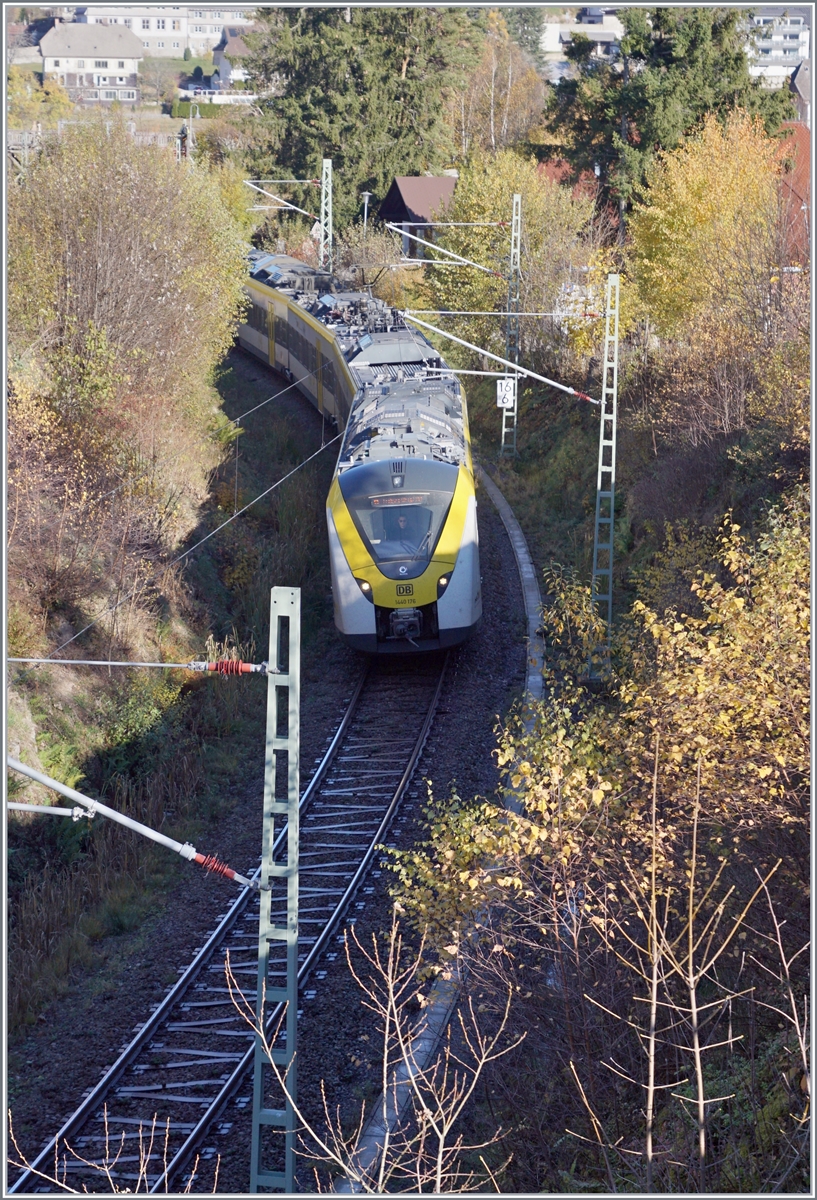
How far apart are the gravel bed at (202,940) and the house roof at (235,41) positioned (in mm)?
48444

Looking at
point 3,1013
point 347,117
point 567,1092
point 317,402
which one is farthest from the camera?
point 347,117

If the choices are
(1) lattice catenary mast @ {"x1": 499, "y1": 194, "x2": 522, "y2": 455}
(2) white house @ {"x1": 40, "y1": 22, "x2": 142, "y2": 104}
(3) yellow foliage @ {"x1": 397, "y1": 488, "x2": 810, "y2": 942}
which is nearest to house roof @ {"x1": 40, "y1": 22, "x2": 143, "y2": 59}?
(2) white house @ {"x1": 40, "y1": 22, "x2": 142, "y2": 104}

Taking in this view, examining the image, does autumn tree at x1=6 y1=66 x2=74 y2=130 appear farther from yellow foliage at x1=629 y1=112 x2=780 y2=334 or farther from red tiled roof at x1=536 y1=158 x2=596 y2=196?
yellow foliage at x1=629 y1=112 x2=780 y2=334

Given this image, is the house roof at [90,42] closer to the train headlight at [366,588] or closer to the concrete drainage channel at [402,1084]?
the train headlight at [366,588]

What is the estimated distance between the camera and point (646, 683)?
11.6 metres

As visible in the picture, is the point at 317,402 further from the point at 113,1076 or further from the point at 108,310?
the point at 113,1076

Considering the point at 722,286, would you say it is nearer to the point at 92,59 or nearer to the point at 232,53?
the point at 92,59

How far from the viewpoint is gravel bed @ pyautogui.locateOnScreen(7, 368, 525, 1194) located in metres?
9.64

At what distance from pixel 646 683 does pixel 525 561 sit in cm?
1263

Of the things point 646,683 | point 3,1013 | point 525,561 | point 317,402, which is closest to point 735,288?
point 525,561

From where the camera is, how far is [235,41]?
63688mm

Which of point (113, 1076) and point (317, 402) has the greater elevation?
point (317, 402)

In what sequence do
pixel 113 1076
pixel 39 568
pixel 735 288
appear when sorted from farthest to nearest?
pixel 735 288
pixel 39 568
pixel 113 1076

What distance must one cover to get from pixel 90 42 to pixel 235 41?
31.3 feet
